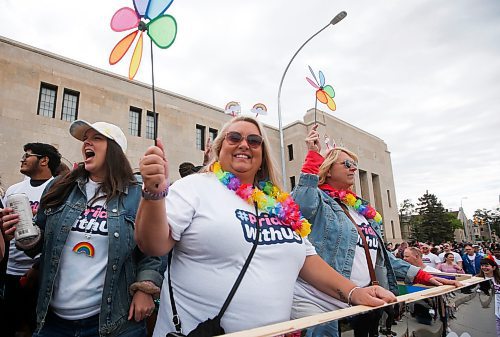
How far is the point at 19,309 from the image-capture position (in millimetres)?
2080

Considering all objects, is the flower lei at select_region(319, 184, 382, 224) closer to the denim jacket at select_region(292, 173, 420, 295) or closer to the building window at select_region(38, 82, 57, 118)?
the denim jacket at select_region(292, 173, 420, 295)

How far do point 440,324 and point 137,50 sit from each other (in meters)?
2.44

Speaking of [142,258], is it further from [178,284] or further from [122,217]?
[178,284]

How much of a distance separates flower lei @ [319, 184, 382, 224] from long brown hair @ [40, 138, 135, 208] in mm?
1589

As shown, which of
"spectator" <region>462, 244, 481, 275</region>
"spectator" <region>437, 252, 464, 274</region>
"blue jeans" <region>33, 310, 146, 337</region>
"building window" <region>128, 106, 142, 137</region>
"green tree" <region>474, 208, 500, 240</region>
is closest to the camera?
"blue jeans" <region>33, 310, 146, 337</region>

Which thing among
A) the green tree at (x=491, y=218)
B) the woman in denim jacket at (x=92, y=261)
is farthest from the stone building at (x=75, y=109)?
the green tree at (x=491, y=218)

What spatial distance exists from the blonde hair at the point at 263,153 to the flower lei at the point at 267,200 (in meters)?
0.13

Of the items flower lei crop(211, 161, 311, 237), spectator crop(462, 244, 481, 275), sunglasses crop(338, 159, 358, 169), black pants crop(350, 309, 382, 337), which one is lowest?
spectator crop(462, 244, 481, 275)

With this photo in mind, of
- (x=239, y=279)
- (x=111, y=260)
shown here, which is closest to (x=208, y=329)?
(x=239, y=279)

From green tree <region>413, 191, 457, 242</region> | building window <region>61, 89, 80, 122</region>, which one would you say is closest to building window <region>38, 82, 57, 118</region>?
building window <region>61, 89, 80, 122</region>

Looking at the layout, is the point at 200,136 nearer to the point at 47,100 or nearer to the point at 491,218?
the point at 47,100

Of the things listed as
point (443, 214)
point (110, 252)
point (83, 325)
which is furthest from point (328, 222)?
point (443, 214)

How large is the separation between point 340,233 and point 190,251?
1340mm

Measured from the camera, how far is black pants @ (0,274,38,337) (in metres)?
2.05
